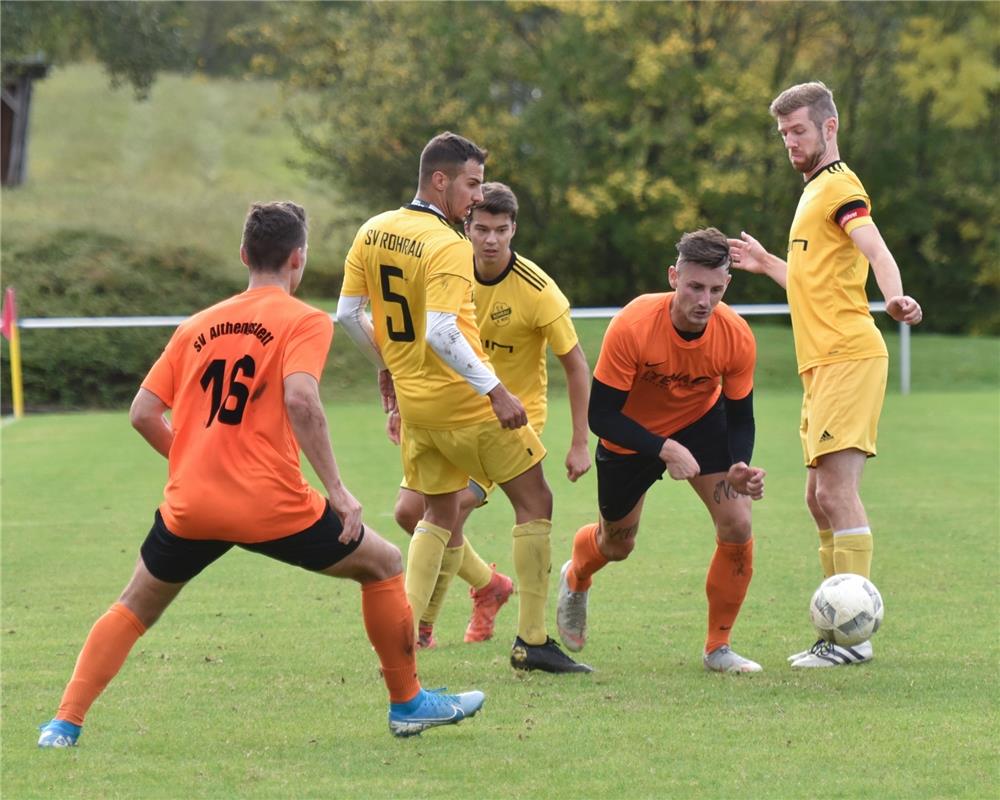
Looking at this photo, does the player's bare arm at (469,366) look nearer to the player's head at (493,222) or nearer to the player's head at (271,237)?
the player's head at (493,222)

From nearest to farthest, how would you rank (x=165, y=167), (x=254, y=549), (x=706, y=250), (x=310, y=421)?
(x=310, y=421)
(x=254, y=549)
(x=706, y=250)
(x=165, y=167)

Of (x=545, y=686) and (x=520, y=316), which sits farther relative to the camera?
(x=520, y=316)

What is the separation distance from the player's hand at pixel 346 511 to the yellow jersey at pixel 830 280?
2607mm

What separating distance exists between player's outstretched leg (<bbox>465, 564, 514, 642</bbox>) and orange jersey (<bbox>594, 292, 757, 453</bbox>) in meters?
1.57

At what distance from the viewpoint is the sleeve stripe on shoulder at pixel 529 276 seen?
6973mm

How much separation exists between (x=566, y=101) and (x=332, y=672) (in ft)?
83.1

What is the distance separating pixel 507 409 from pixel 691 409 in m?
1.10

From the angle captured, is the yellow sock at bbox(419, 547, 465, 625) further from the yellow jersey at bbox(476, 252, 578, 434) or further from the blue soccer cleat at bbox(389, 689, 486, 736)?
the blue soccer cleat at bbox(389, 689, 486, 736)

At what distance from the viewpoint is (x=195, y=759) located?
16.9 feet

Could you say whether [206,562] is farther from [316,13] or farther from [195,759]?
[316,13]

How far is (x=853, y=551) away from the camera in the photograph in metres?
6.57

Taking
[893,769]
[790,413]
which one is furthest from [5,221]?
[893,769]

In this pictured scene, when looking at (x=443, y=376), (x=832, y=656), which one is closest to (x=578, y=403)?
(x=443, y=376)

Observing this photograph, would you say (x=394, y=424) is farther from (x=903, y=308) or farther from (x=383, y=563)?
(x=903, y=308)
